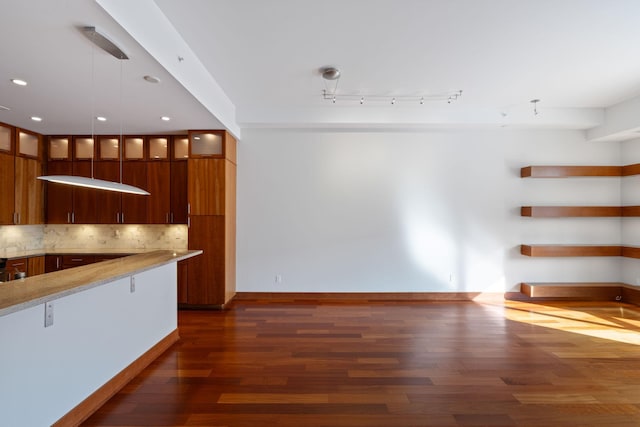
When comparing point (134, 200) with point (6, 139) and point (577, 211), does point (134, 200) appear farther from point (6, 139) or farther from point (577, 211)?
point (577, 211)

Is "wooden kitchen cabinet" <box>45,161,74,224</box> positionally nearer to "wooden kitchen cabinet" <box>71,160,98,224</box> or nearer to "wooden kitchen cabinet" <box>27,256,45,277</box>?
"wooden kitchen cabinet" <box>71,160,98,224</box>

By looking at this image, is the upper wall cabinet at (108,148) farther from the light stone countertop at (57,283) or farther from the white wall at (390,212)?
the light stone countertop at (57,283)

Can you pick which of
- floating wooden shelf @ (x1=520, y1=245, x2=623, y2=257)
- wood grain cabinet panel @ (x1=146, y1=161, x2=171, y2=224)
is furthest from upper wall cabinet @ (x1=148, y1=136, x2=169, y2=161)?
floating wooden shelf @ (x1=520, y1=245, x2=623, y2=257)

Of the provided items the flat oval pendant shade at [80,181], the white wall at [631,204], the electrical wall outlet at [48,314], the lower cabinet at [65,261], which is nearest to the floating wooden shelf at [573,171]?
the white wall at [631,204]

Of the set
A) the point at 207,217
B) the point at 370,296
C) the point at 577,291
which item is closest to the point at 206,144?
the point at 207,217

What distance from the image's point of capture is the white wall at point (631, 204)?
4.77m

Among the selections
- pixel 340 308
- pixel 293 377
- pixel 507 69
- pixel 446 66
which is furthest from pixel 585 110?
pixel 293 377

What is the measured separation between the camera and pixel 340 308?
460 cm

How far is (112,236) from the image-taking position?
500 centimetres

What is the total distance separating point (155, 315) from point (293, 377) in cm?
155

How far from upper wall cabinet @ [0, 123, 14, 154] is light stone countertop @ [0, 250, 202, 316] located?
3004mm

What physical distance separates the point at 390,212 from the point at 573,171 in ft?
9.93

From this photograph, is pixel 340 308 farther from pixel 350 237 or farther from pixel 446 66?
pixel 446 66

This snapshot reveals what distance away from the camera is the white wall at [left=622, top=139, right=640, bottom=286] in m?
4.77
